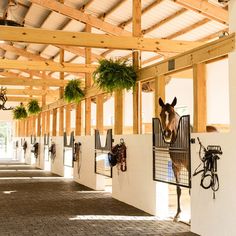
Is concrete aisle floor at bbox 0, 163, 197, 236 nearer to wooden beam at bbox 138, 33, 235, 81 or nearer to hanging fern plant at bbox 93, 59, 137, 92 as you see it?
hanging fern plant at bbox 93, 59, 137, 92

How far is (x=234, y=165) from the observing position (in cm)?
393

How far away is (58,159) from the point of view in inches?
483

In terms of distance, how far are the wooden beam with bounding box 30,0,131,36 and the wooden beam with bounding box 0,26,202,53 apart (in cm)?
274

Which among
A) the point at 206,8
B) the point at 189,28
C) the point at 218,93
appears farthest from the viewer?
the point at 218,93

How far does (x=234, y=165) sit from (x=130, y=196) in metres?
2.88

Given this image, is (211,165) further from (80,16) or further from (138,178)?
(80,16)

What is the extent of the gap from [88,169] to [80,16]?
347 cm

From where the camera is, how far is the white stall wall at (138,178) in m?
5.85

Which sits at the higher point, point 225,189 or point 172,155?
→ point 172,155

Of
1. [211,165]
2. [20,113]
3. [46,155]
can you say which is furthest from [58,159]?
[211,165]

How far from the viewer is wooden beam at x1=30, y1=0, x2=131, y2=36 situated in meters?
8.85

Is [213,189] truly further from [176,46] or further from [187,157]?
[176,46]

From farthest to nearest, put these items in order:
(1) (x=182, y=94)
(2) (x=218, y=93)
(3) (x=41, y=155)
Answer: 1. (3) (x=41, y=155)
2. (1) (x=182, y=94)
3. (2) (x=218, y=93)

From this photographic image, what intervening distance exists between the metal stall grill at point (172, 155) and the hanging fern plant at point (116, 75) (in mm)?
1188
